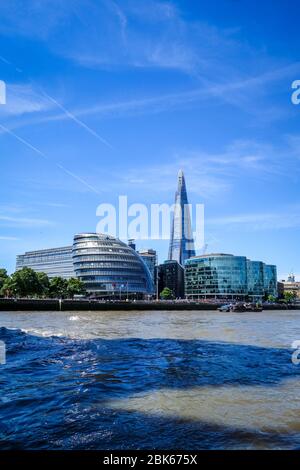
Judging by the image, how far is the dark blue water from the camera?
343 inches

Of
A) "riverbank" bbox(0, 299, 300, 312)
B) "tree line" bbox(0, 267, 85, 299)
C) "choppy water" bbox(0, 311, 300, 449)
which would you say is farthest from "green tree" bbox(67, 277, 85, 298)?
"choppy water" bbox(0, 311, 300, 449)

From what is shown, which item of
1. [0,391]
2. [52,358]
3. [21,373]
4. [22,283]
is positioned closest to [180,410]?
[0,391]

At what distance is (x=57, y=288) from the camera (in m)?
144

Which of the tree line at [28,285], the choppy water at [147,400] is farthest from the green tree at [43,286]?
the choppy water at [147,400]

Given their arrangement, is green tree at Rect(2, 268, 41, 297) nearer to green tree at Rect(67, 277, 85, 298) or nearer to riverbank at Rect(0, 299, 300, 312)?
riverbank at Rect(0, 299, 300, 312)

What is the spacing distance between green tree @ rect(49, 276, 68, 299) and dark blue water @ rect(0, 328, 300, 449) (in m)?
119

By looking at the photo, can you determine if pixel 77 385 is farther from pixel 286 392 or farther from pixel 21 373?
pixel 286 392

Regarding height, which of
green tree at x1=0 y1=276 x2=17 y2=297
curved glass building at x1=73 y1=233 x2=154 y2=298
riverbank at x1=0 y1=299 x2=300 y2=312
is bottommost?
riverbank at x1=0 y1=299 x2=300 y2=312

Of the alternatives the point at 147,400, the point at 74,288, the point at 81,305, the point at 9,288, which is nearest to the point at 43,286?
the point at 9,288

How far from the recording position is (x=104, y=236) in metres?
184

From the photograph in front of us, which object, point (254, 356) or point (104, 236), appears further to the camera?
point (104, 236)

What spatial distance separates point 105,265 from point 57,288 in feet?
126

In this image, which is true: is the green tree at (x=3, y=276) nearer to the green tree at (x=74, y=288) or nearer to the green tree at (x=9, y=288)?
the green tree at (x=9, y=288)

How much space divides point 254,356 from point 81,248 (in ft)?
538
